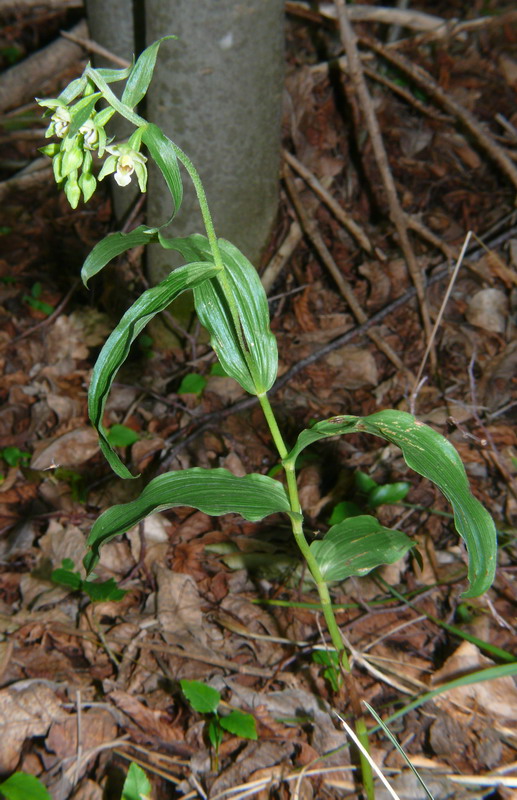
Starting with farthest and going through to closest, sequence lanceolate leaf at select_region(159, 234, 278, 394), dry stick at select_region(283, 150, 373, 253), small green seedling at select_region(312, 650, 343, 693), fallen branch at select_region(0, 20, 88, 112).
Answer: fallen branch at select_region(0, 20, 88, 112) < dry stick at select_region(283, 150, 373, 253) < small green seedling at select_region(312, 650, 343, 693) < lanceolate leaf at select_region(159, 234, 278, 394)

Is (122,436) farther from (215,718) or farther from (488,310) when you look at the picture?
(488,310)

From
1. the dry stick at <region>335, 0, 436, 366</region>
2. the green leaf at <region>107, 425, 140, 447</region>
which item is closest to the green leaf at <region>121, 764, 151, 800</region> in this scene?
the green leaf at <region>107, 425, 140, 447</region>

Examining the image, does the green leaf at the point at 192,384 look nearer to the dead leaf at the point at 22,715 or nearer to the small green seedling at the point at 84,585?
the small green seedling at the point at 84,585

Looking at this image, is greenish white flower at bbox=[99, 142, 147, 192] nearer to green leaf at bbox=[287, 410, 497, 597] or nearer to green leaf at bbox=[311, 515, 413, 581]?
green leaf at bbox=[287, 410, 497, 597]

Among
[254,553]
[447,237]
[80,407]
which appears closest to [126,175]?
[254,553]

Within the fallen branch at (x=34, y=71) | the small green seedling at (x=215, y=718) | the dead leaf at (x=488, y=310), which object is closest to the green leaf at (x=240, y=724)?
the small green seedling at (x=215, y=718)

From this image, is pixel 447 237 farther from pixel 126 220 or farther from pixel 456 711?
pixel 456 711

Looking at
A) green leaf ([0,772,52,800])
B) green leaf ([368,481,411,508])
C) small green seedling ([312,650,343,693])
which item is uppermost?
green leaf ([0,772,52,800])

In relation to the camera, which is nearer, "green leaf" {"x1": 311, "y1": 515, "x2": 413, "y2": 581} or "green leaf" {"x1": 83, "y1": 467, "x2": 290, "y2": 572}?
"green leaf" {"x1": 83, "y1": 467, "x2": 290, "y2": 572}

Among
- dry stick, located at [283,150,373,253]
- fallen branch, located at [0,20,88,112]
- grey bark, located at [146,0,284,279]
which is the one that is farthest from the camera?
fallen branch, located at [0,20,88,112]
